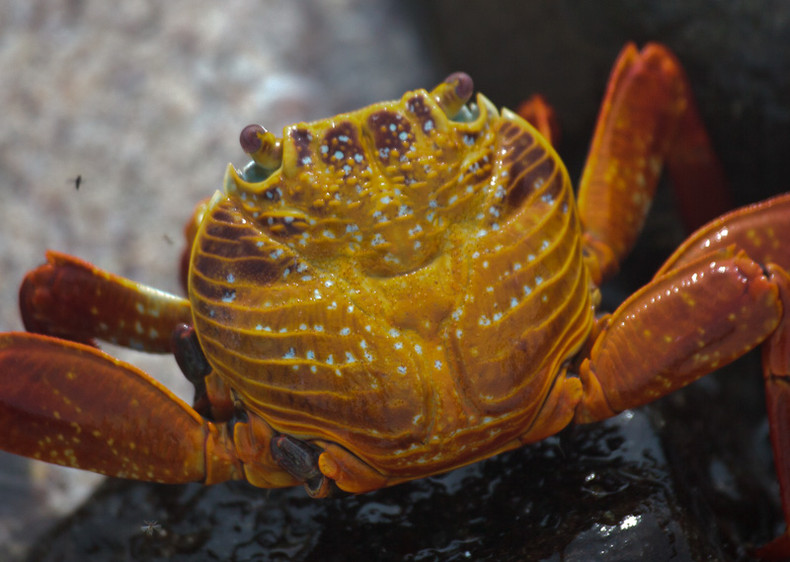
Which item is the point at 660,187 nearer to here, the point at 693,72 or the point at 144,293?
the point at 693,72

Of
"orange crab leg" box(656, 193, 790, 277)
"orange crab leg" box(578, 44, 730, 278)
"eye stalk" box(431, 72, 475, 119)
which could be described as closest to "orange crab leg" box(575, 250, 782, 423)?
"orange crab leg" box(656, 193, 790, 277)

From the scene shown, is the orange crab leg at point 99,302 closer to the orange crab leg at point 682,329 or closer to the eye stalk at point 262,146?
the eye stalk at point 262,146

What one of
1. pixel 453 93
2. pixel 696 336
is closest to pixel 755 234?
pixel 696 336

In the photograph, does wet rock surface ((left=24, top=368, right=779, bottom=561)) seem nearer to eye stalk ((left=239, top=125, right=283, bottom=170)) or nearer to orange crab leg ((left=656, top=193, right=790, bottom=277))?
orange crab leg ((left=656, top=193, right=790, bottom=277))

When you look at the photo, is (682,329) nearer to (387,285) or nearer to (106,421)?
(387,285)

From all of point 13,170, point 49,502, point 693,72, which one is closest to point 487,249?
point 693,72

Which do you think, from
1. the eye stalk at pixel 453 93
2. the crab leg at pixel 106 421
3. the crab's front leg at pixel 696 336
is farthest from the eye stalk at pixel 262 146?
the crab's front leg at pixel 696 336
